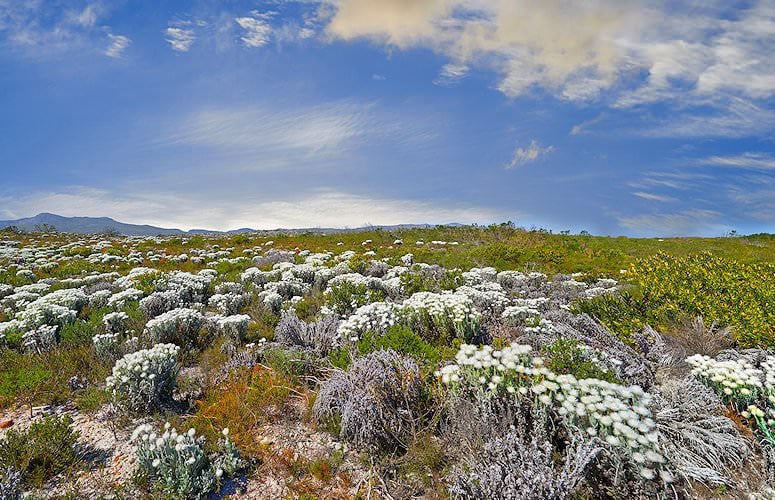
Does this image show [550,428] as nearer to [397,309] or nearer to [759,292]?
[397,309]

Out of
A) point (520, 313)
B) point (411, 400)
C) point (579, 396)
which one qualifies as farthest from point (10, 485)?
point (520, 313)

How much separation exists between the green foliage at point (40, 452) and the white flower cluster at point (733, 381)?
761 cm

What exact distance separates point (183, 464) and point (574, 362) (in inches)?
185

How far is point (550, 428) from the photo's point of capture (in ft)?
12.6

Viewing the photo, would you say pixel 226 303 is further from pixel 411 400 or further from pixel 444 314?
pixel 411 400

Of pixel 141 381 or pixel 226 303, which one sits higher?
pixel 226 303

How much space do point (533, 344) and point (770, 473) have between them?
3.16m

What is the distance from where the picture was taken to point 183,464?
12.3 feet

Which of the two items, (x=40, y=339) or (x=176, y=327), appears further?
(x=176, y=327)

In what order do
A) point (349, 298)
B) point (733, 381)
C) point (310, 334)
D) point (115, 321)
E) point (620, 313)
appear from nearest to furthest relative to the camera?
1. point (733, 381)
2. point (310, 334)
3. point (620, 313)
4. point (115, 321)
5. point (349, 298)

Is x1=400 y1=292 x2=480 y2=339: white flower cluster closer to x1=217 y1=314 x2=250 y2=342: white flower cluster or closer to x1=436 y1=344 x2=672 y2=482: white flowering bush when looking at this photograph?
x1=436 y1=344 x2=672 y2=482: white flowering bush

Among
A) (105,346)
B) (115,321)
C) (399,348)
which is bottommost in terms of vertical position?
(105,346)

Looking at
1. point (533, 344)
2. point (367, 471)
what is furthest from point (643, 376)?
point (367, 471)

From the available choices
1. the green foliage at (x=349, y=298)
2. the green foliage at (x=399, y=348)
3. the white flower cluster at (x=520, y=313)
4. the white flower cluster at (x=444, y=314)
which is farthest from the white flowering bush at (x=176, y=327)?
the white flower cluster at (x=520, y=313)
